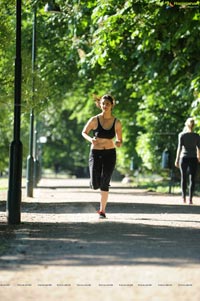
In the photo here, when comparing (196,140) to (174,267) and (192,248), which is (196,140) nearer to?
(192,248)

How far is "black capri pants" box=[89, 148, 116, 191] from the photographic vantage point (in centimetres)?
1408

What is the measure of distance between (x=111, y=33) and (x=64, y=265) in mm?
14634

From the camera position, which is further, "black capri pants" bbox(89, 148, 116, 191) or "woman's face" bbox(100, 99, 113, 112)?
"black capri pants" bbox(89, 148, 116, 191)

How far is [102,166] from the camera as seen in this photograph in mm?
14148

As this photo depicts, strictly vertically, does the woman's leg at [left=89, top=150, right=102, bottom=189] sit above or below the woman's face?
below

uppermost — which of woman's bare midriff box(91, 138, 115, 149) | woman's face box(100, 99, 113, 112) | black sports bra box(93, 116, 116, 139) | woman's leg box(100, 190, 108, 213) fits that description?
woman's face box(100, 99, 113, 112)

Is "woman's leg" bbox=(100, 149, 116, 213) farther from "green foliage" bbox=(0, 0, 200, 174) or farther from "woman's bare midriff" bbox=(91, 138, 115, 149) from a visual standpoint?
"green foliage" bbox=(0, 0, 200, 174)

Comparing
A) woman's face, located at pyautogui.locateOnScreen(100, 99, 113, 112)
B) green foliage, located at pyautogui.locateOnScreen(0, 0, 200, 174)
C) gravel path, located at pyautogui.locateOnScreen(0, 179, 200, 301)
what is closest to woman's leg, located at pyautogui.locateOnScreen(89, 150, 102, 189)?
gravel path, located at pyautogui.locateOnScreen(0, 179, 200, 301)

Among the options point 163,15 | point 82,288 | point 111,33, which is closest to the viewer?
point 82,288

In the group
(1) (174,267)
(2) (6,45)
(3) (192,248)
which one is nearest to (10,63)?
(2) (6,45)

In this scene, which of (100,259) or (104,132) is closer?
(100,259)

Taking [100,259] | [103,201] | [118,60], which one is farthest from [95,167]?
[118,60]

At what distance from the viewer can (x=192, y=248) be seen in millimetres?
9539

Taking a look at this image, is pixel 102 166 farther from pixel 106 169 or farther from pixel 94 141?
pixel 94 141
